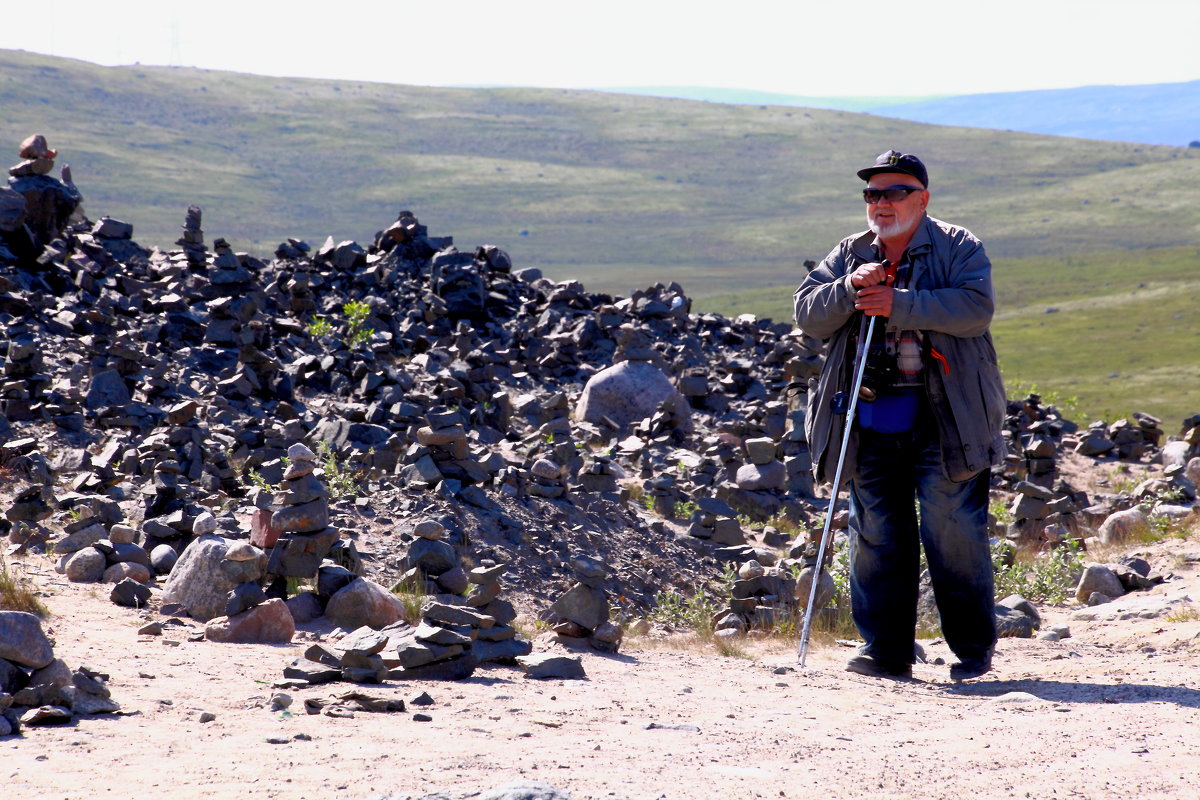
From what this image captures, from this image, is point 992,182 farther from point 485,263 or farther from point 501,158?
point 485,263

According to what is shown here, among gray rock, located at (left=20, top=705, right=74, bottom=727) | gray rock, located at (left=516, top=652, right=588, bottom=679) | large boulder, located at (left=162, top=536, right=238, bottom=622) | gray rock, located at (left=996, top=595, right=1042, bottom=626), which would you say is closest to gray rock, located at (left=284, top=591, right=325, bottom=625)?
large boulder, located at (left=162, top=536, right=238, bottom=622)

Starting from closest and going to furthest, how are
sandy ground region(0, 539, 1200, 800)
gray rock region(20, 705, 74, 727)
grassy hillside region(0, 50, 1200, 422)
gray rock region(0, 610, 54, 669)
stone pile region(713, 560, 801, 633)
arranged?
1. sandy ground region(0, 539, 1200, 800)
2. gray rock region(20, 705, 74, 727)
3. gray rock region(0, 610, 54, 669)
4. stone pile region(713, 560, 801, 633)
5. grassy hillside region(0, 50, 1200, 422)

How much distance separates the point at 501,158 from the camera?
14212 cm

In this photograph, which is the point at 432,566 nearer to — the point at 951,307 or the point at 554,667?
the point at 554,667

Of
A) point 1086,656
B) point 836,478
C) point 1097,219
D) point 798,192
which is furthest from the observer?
point 798,192

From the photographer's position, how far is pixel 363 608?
6492 mm

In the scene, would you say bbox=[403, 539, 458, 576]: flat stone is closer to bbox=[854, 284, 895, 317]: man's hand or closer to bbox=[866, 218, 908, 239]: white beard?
bbox=[854, 284, 895, 317]: man's hand

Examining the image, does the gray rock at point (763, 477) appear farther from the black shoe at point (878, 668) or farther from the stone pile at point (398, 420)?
the black shoe at point (878, 668)

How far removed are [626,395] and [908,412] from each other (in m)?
8.87

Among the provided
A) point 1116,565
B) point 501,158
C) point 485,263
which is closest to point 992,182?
point 501,158

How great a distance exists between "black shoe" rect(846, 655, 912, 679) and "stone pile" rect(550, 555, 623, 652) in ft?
4.02

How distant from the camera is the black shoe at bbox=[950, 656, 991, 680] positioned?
6.19m

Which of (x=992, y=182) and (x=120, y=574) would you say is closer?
(x=120, y=574)

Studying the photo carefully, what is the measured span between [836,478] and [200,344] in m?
10.2
